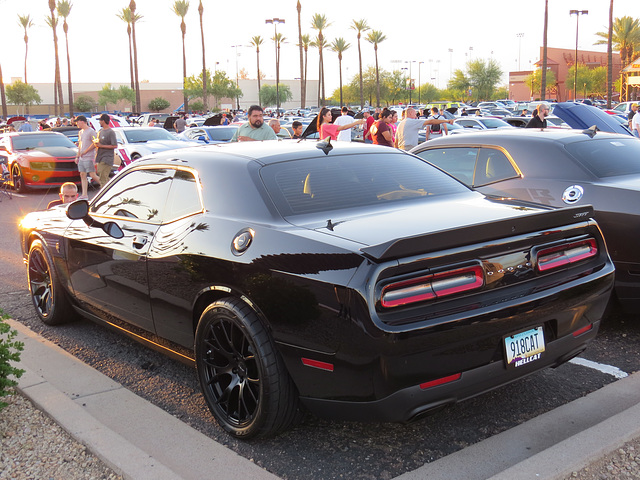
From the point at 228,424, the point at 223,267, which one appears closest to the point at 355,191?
the point at 223,267

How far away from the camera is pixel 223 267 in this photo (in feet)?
11.5

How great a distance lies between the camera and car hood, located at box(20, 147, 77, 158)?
16275mm

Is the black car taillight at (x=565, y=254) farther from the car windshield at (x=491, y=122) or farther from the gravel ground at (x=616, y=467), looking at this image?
the car windshield at (x=491, y=122)

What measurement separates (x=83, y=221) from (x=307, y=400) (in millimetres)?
2623

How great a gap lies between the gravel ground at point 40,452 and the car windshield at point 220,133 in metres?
15.5

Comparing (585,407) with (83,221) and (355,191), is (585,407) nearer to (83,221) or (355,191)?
(355,191)

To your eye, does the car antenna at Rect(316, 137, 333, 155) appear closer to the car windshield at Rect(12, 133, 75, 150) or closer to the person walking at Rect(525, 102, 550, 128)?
the person walking at Rect(525, 102, 550, 128)

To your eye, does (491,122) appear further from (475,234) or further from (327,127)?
(475,234)

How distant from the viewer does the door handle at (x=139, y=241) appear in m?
4.20

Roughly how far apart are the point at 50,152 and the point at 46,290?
39.0ft

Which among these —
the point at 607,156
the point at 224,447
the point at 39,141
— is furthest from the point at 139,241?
the point at 39,141

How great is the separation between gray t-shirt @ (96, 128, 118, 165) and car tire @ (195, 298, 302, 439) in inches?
420

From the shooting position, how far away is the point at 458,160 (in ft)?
21.5

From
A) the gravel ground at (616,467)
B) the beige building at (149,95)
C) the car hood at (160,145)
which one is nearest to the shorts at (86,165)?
the car hood at (160,145)
